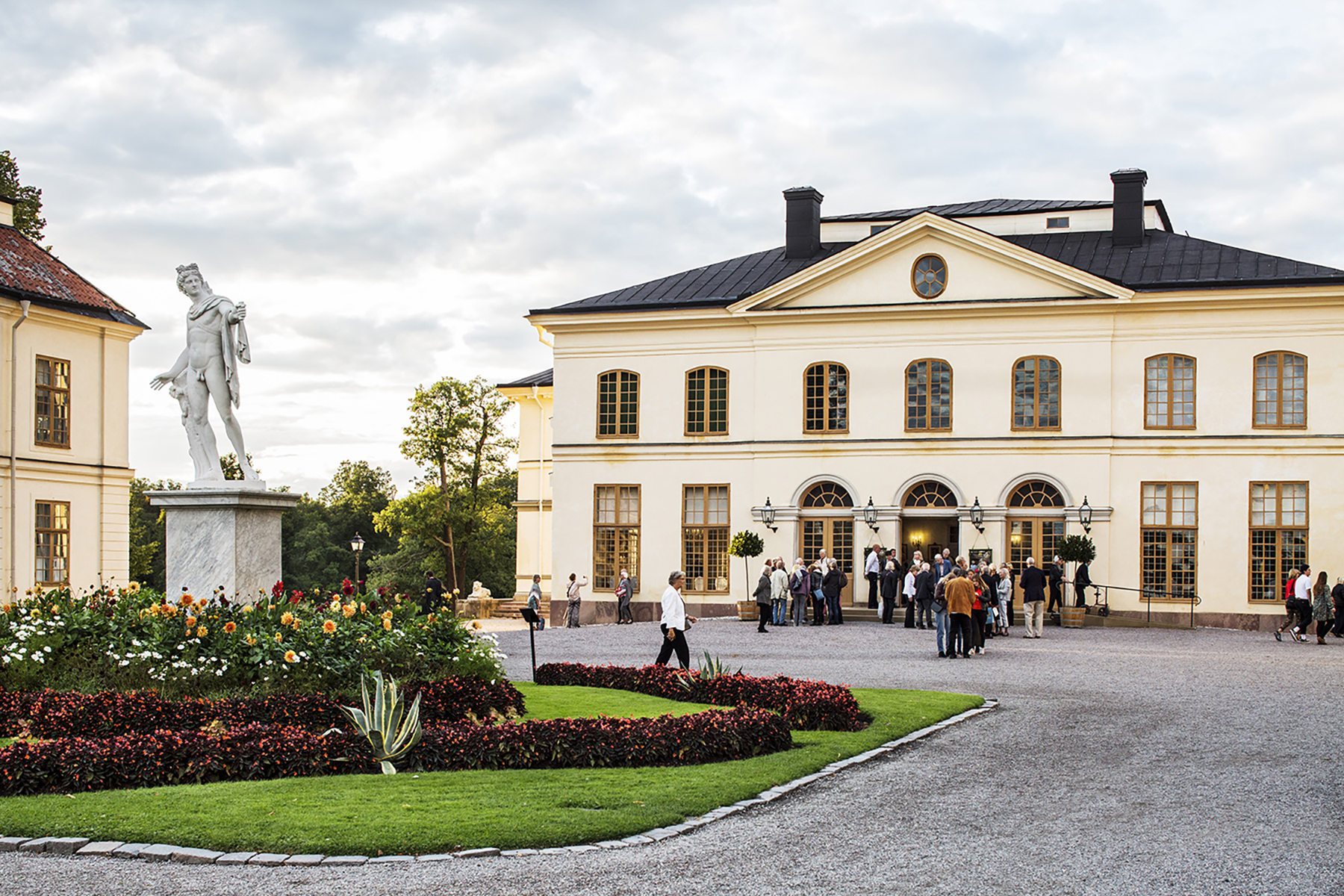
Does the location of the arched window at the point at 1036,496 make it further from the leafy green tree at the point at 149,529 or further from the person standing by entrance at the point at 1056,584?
the leafy green tree at the point at 149,529

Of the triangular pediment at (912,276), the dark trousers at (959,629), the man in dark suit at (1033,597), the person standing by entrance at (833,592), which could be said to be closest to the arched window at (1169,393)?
the triangular pediment at (912,276)

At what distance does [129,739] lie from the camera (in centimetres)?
953

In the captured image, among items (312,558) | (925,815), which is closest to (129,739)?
(925,815)

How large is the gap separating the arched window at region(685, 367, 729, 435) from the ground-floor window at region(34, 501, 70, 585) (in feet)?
49.7

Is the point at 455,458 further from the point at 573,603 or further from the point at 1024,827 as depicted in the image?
the point at 1024,827

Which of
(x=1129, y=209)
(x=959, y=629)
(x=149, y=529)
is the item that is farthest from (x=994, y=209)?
(x=149, y=529)

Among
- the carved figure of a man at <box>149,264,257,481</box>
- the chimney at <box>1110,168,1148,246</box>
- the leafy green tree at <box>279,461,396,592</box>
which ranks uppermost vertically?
the chimney at <box>1110,168,1148,246</box>

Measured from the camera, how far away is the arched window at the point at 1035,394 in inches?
1291

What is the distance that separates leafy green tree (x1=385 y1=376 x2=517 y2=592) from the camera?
5725 centimetres

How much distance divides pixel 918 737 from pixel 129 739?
261 inches

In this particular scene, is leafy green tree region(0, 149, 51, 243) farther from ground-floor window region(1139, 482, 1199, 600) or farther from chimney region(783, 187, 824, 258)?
ground-floor window region(1139, 482, 1199, 600)

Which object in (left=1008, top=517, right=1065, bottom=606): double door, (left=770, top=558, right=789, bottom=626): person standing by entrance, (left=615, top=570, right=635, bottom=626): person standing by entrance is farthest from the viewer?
(left=615, top=570, right=635, bottom=626): person standing by entrance

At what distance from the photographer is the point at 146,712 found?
10.8m

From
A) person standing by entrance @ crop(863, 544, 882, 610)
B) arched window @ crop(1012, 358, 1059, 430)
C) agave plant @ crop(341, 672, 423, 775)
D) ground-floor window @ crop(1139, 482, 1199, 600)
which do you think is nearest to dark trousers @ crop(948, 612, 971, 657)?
person standing by entrance @ crop(863, 544, 882, 610)
